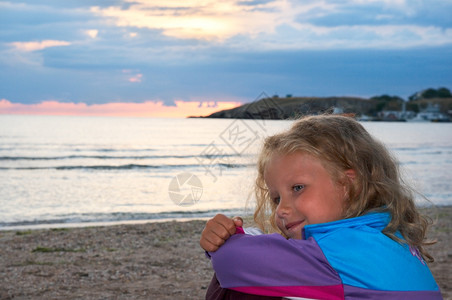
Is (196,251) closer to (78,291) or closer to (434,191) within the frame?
(78,291)

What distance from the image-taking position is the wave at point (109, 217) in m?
11.5

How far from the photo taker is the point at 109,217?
12.1 metres

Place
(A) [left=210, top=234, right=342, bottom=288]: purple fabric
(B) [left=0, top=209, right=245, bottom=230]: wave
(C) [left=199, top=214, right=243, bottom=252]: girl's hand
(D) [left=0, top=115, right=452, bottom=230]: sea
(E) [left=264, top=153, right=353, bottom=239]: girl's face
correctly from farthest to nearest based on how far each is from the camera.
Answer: (D) [left=0, top=115, right=452, bottom=230]: sea, (B) [left=0, top=209, right=245, bottom=230]: wave, (E) [left=264, top=153, right=353, bottom=239]: girl's face, (C) [left=199, top=214, right=243, bottom=252]: girl's hand, (A) [left=210, top=234, right=342, bottom=288]: purple fabric

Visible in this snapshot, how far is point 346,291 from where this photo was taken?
5.34ft

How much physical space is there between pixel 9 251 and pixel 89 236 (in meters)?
1.44

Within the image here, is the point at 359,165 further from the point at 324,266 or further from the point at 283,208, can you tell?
the point at 324,266

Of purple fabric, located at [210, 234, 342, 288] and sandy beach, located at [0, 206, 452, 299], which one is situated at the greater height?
purple fabric, located at [210, 234, 342, 288]

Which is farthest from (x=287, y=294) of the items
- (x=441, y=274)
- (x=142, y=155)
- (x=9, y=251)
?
(x=142, y=155)

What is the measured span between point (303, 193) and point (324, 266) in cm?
33

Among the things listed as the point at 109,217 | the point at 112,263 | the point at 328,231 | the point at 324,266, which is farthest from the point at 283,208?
the point at 109,217

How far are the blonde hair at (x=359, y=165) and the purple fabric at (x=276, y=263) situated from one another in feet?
1.14

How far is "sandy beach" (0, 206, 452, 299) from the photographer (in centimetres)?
521

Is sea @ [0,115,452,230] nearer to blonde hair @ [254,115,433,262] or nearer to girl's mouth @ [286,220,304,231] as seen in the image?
blonde hair @ [254,115,433,262]

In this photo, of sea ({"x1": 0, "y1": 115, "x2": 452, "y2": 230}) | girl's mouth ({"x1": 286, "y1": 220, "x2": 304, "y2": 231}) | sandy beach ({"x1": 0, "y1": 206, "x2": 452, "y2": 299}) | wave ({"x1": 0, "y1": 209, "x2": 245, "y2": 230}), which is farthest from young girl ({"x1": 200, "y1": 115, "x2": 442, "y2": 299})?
wave ({"x1": 0, "y1": 209, "x2": 245, "y2": 230})
